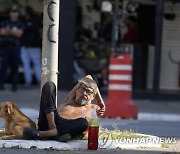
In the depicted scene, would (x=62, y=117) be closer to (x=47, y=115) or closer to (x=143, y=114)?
(x=47, y=115)

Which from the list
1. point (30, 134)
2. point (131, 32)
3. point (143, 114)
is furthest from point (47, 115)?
point (131, 32)

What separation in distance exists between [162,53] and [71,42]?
101 inches

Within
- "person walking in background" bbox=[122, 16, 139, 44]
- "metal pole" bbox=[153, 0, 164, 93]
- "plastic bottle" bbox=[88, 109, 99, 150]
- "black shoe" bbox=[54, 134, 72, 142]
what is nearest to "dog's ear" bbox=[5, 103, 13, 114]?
"black shoe" bbox=[54, 134, 72, 142]

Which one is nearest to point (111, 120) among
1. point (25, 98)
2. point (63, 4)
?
point (25, 98)

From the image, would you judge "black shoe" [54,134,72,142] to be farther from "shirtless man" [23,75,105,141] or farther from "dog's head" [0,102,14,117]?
"dog's head" [0,102,14,117]

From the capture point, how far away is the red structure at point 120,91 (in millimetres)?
13641

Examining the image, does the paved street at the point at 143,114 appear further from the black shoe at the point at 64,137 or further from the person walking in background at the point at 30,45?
the black shoe at the point at 64,137

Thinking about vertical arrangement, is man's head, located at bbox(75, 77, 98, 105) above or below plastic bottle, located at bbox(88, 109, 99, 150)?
above

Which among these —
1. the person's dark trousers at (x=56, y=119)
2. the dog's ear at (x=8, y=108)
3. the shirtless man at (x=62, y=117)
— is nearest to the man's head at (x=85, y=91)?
A: the shirtless man at (x=62, y=117)

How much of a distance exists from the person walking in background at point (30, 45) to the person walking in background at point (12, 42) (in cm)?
103

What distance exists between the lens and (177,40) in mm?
17469

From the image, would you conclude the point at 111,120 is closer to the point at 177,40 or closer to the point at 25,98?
the point at 25,98

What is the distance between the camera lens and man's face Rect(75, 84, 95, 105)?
29.5 ft

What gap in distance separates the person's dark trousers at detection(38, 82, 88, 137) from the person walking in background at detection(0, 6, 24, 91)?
23.8 ft
